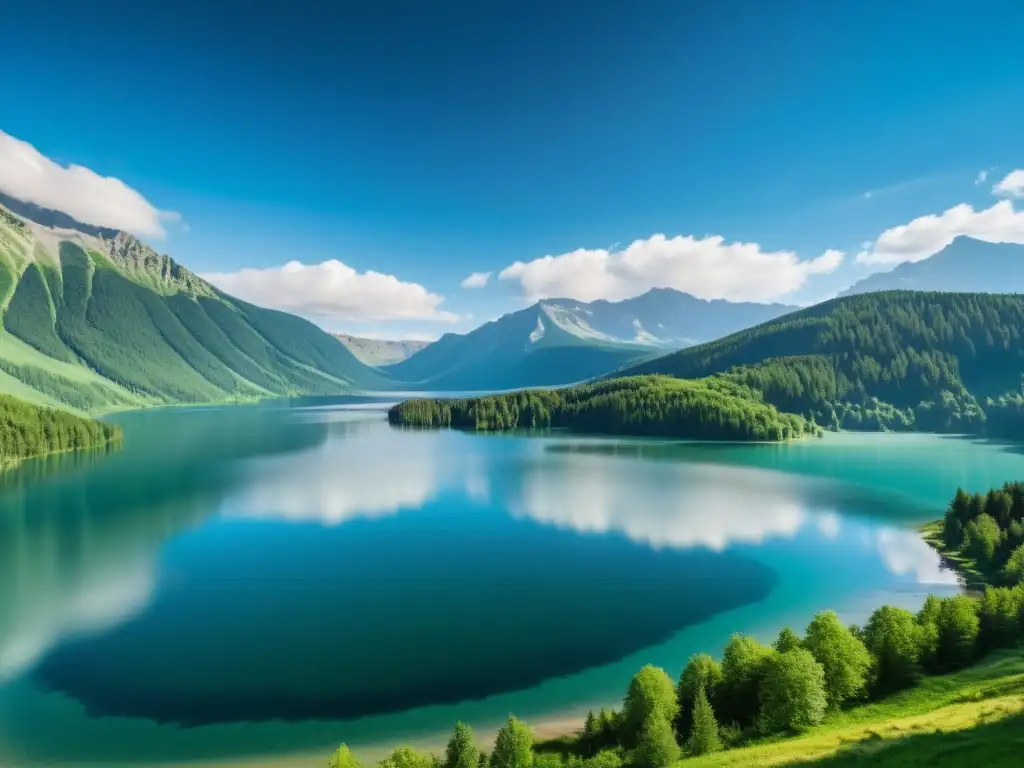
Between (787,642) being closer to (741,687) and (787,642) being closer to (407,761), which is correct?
(741,687)

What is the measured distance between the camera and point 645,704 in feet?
78.9

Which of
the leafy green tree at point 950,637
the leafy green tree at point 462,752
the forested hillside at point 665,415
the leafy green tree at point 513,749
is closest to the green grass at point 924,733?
the leafy green tree at point 950,637

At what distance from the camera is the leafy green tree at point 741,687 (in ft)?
84.6

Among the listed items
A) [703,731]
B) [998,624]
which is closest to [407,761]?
[703,731]

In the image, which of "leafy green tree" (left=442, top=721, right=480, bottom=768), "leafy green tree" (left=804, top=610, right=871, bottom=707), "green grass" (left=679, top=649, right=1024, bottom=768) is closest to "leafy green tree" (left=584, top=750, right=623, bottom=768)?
"green grass" (left=679, top=649, right=1024, bottom=768)

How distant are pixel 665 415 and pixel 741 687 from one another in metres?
144

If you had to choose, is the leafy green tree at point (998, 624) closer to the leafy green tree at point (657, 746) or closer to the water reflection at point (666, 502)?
the leafy green tree at point (657, 746)

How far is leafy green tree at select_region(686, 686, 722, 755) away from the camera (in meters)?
23.2

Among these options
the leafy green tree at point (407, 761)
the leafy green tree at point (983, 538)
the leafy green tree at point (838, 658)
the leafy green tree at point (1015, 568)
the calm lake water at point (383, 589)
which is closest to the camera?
the leafy green tree at point (407, 761)

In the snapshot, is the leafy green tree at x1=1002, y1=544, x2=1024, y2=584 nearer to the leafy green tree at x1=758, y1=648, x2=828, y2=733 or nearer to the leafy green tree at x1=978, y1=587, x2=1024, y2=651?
the leafy green tree at x1=978, y1=587, x2=1024, y2=651

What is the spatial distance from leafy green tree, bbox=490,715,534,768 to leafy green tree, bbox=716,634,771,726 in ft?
29.1

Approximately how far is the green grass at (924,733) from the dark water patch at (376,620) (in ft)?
37.7

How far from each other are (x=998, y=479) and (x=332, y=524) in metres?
95.3

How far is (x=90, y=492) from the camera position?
258 feet
